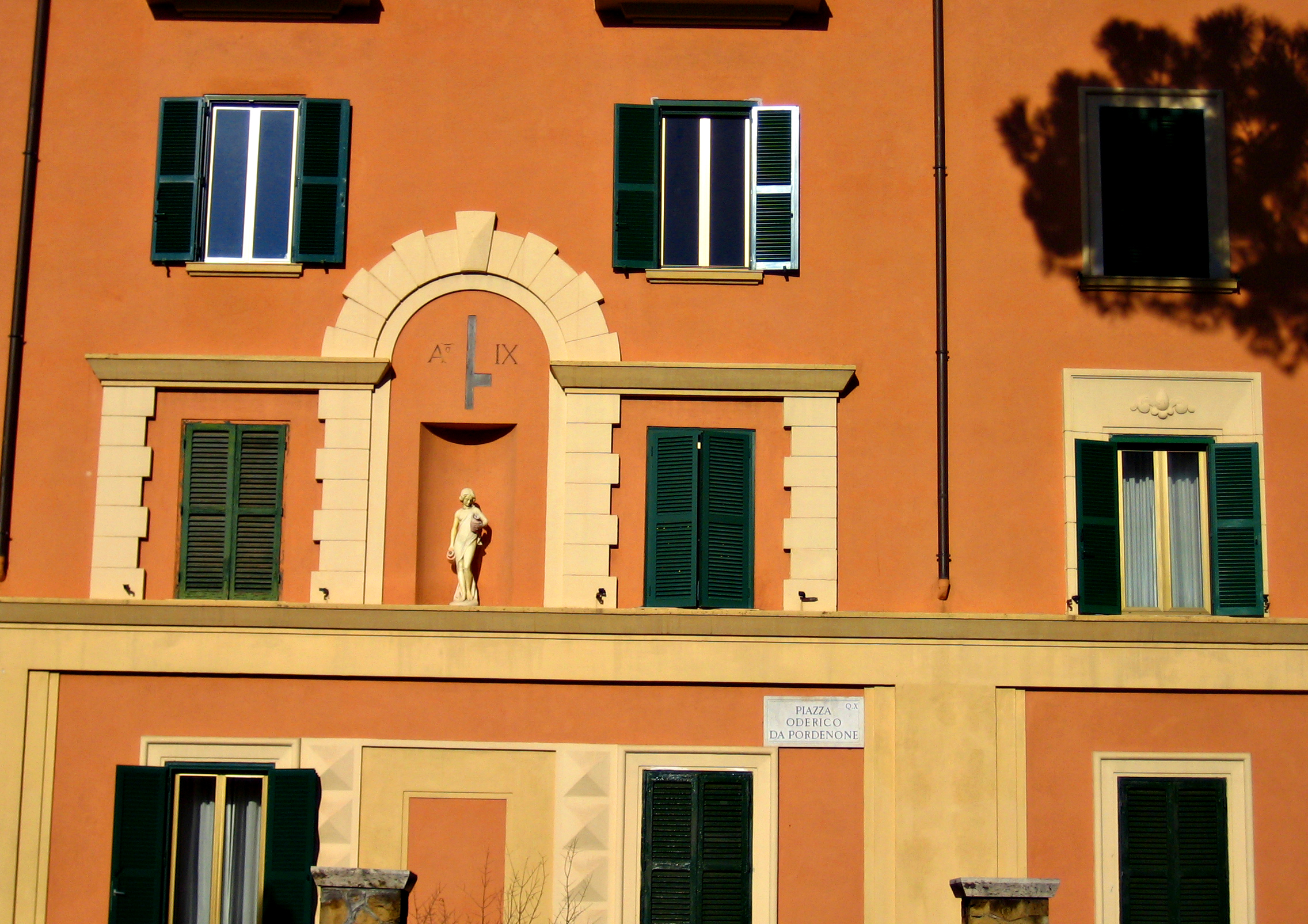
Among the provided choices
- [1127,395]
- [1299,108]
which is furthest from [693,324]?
[1299,108]

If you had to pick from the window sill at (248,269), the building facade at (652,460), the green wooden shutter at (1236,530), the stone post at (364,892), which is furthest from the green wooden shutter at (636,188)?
the stone post at (364,892)

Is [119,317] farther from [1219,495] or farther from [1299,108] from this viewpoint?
[1299,108]

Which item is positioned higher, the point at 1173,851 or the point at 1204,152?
the point at 1204,152

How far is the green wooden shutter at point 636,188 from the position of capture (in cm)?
1652

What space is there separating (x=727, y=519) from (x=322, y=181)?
17.6 ft

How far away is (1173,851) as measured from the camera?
51.8 feet

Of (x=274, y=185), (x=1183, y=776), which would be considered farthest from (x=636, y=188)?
(x=1183, y=776)

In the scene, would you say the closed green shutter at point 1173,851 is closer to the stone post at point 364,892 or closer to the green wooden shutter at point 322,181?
the stone post at point 364,892

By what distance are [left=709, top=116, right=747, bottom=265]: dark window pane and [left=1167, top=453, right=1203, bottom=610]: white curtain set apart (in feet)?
16.3

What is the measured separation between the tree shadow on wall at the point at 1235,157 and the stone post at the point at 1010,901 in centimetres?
641

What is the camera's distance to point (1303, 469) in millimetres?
16516

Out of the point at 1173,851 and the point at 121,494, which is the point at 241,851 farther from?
the point at 1173,851

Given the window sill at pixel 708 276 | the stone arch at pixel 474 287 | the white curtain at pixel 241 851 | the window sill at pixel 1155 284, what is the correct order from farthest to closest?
1. the window sill at pixel 1155 284
2. the window sill at pixel 708 276
3. the stone arch at pixel 474 287
4. the white curtain at pixel 241 851

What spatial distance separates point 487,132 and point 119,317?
164 inches
